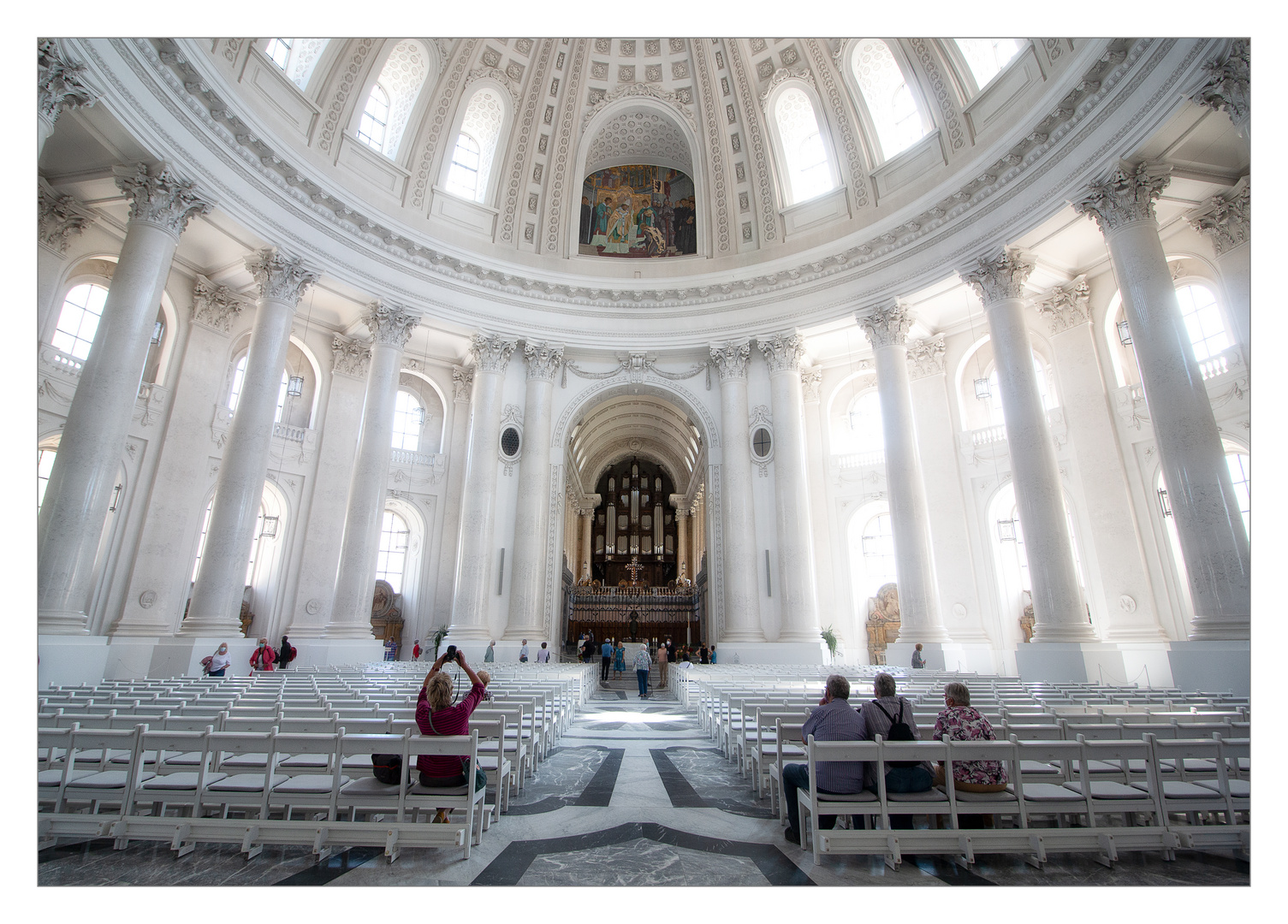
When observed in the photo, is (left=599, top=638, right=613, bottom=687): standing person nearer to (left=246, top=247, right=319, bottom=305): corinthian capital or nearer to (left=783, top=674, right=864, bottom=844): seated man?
(left=246, top=247, right=319, bottom=305): corinthian capital

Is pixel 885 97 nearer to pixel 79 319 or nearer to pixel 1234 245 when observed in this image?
pixel 1234 245

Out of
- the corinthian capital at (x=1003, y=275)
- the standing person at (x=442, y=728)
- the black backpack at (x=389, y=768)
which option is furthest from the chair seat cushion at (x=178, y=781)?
the corinthian capital at (x=1003, y=275)

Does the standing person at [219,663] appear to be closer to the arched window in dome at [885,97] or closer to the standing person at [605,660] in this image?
the standing person at [605,660]

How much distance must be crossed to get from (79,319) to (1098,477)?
1039 inches

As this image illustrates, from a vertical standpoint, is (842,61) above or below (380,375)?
above

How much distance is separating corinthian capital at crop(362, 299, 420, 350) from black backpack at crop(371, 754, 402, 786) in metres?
16.5

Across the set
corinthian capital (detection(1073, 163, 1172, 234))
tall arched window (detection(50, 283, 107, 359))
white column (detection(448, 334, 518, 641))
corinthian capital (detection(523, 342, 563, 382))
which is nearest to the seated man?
corinthian capital (detection(1073, 163, 1172, 234))

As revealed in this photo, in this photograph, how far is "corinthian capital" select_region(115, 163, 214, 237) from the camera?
1270 cm

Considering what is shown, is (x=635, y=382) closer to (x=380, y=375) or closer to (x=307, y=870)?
(x=380, y=375)

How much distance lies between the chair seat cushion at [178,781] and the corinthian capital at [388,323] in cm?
1585

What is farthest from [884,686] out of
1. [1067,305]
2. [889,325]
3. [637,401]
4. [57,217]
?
[637,401]

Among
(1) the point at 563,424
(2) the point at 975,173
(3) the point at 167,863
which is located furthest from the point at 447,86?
(3) the point at 167,863

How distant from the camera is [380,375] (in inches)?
708

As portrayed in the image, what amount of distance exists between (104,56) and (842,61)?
19163 mm
